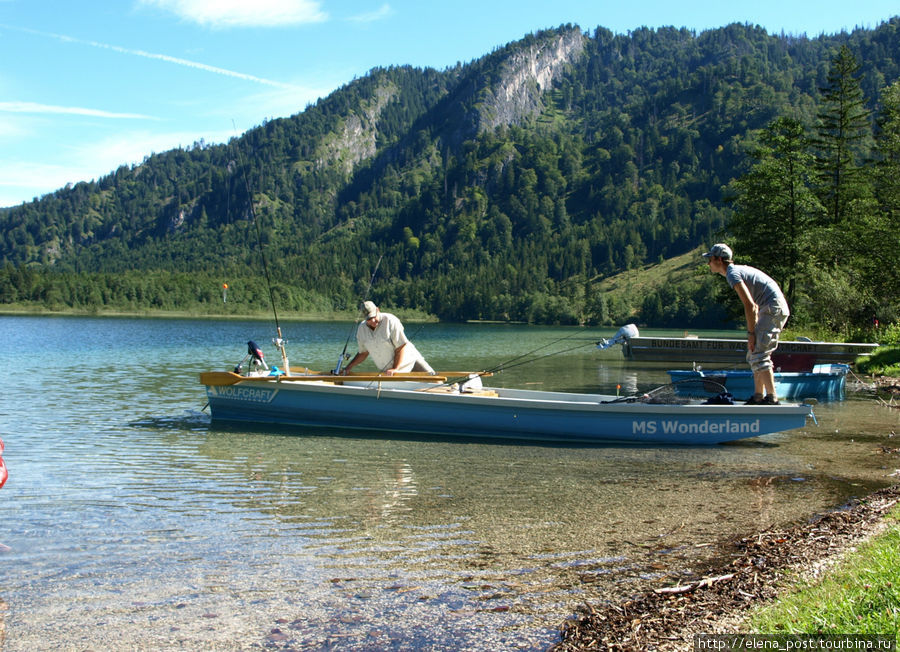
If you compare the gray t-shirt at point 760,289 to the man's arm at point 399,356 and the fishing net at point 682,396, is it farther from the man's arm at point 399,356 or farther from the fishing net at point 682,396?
the man's arm at point 399,356

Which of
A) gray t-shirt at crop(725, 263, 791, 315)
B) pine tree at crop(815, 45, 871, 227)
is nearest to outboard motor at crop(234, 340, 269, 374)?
gray t-shirt at crop(725, 263, 791, 315)

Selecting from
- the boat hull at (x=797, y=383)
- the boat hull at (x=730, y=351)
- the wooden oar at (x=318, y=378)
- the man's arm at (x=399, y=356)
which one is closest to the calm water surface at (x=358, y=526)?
the wooden oar at (x=318, y=378)

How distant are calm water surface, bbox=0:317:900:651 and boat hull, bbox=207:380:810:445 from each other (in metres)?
0.42

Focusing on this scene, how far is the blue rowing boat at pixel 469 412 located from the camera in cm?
1196

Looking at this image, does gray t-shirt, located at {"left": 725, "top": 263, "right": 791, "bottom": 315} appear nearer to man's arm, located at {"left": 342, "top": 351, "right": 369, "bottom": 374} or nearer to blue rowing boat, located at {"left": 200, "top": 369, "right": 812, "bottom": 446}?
blue rowing boat, located at {"left": 200, "top": 369, "right": 812, "bottom": 446}

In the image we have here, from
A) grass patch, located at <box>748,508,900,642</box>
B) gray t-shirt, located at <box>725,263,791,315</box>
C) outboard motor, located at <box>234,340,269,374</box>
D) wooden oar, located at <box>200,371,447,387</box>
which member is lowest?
grass patch, located at <box>748,508,900,642</box>

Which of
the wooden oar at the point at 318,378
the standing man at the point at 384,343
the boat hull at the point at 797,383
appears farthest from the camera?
the boat hull at the point at 797,383

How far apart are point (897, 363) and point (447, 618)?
23965mm

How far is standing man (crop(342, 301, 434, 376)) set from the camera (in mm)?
13039

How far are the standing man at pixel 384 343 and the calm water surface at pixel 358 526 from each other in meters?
1.48

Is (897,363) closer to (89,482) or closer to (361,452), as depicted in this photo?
(361,452)

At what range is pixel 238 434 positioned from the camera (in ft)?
45.6

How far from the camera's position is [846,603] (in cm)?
427

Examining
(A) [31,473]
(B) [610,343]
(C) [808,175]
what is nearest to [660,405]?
(B) [610,343]
